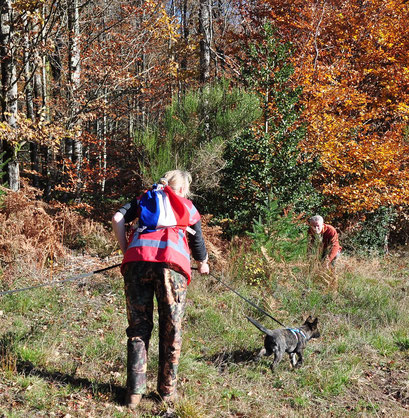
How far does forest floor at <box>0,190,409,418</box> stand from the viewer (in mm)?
3584

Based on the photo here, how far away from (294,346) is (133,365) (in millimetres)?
1792

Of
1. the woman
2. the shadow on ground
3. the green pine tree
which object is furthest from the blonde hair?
the green pine tree

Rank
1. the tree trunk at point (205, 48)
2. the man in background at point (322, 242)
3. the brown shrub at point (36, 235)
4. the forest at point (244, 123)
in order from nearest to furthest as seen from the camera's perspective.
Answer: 1. the brown shrub at point (36, 235)
2. the man in background at point (322, 242)
3. the forest at point (244, 123)
4. the tree trunk at point (205, 48)

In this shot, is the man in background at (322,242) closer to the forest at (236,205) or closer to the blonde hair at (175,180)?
the forest at (236,205)

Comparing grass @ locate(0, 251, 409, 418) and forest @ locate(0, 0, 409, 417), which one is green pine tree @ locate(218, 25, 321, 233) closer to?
forest @ locate(0, 0, 409, 417)

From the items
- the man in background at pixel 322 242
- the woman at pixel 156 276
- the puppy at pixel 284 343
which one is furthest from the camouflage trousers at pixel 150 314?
the man in background at pixel 322 242

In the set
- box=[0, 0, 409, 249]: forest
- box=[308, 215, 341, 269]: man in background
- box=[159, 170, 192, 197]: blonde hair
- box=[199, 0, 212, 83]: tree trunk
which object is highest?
box=[199, 0, 212, 83]: tree trunk

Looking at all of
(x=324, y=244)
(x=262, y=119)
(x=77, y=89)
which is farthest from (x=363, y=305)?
(x=77, y=89)

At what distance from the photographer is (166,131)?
30.1 feet

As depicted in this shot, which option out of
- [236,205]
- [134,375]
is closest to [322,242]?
[236,205]

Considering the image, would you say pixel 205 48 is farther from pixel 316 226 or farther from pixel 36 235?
pixel 36 235

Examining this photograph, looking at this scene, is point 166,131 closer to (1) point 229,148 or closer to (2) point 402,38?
(1) point 229,148

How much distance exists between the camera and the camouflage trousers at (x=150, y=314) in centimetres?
325

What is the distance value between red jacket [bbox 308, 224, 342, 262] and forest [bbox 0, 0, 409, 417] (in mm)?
361
